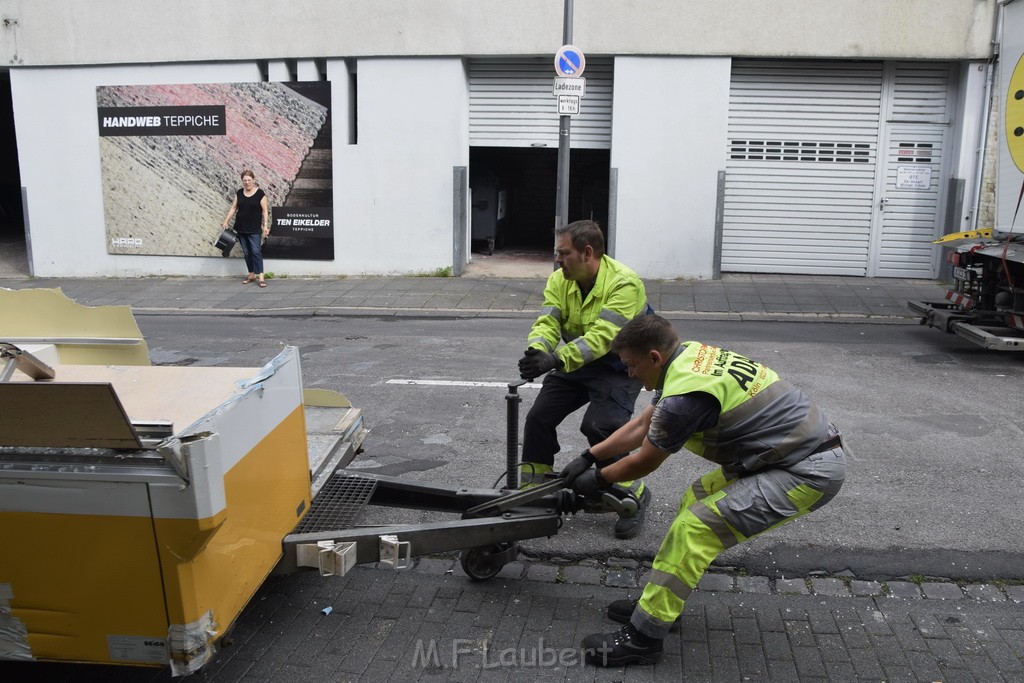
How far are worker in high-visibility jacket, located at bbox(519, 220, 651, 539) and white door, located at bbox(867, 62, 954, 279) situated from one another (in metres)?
10.9

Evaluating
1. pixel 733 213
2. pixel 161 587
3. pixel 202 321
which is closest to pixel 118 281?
pixel 202 321

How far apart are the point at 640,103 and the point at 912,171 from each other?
4.49 m

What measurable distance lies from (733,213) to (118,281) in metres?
10.5

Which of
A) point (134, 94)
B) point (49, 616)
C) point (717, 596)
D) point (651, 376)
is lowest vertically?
point (717, 596)

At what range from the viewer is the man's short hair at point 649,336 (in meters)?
3.81

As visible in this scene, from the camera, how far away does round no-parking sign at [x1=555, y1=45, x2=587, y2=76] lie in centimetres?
1120

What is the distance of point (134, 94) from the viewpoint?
15.1 metres

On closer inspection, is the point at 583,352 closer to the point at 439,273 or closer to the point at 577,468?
the point at 577,468

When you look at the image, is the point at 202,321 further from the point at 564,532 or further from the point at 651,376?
the point at 651,376

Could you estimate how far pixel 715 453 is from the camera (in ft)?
12.7

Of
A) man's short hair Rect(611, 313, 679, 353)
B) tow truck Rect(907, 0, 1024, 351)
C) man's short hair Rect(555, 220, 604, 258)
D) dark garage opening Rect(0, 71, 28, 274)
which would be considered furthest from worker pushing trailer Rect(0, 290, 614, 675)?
dark garage opening Rect(0, 71, 28, 274)

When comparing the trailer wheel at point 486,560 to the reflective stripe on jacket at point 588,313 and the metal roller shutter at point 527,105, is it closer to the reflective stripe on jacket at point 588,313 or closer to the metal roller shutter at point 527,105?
the reflective stripe on jacket at point 588,313

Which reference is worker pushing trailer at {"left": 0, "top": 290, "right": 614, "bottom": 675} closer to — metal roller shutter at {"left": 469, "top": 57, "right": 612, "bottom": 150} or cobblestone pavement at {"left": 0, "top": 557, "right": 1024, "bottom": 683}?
cobblestone pavement at {"left": 0, "top": 557, "right": 1024, "bottom": 683}

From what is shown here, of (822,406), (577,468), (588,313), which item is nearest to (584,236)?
(588,313)
